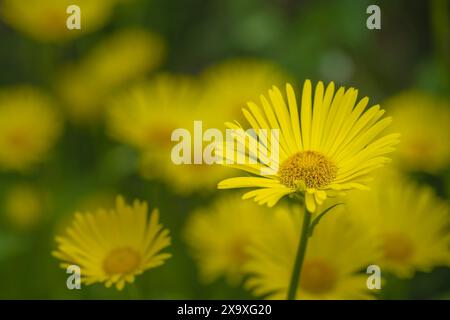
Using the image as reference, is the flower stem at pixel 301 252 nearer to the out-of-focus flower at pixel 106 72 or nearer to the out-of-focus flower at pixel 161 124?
the out-of-focus flower at pixel 161 124

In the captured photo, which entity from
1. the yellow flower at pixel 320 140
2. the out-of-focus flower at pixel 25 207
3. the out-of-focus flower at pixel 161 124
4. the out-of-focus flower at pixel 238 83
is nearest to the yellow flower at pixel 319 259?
the yellow flower at pixel 320 140

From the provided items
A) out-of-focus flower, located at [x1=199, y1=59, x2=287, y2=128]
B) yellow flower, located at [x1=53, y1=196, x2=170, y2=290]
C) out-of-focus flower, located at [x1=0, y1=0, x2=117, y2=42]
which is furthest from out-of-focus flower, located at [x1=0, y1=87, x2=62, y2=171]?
yellow flower, located at [x1=53, y1=196, x2=170, y2=290]

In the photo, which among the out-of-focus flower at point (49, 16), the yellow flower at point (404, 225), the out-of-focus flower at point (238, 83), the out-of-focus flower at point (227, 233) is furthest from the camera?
the out-of-focus flower at point (49, 16)

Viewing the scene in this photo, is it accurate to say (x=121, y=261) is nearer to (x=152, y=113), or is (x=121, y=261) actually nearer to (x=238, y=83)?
(x=152, y=113)

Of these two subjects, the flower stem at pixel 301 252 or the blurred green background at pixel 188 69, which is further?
the blurred green background at pixel 188 69

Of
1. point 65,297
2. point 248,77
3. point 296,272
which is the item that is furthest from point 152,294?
point 248,77

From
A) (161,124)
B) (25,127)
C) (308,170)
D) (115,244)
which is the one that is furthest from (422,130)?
(25,127)

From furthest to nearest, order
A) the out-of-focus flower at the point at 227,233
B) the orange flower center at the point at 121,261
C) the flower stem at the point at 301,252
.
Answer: the out-of-focus flower at the point at 227,233 < the orange flower center at the point at 121,261 < the flower stem at the point at 301,252
